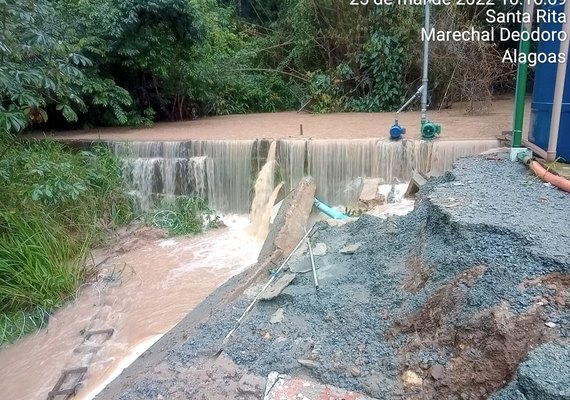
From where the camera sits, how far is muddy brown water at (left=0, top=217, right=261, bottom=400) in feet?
12.8

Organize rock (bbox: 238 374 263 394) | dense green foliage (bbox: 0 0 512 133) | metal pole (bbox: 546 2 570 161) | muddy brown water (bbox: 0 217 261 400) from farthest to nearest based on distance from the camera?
dense green foliage (bbox: 0 0 512 133) < metal pole (bbox: 546 2 570 161) < muddy brown water (bbox: 0 217 261 400) < rock (bbox: 238 374 263 394)

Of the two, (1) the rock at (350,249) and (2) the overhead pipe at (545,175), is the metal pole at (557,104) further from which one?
(1) the rock at (350,249)

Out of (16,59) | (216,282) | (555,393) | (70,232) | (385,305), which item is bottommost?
(216,282)

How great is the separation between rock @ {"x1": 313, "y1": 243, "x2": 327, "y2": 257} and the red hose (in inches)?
78.4

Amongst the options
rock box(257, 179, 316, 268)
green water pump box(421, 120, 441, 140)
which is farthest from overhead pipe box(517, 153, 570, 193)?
rock box(257, 179, 316, 268)

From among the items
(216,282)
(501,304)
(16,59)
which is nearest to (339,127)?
(216,282)

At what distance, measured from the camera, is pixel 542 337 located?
2.03 meters

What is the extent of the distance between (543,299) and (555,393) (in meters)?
0.58

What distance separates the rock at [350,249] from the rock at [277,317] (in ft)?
2.88

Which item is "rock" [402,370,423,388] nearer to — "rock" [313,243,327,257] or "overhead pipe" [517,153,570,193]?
"rock" [313,243,327,257]

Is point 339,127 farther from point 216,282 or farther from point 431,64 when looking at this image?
point 216,282

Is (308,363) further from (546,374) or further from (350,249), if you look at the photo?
(350,249)

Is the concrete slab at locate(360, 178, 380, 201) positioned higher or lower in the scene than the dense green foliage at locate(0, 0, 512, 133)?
lower

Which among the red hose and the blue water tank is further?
the blue water tank
